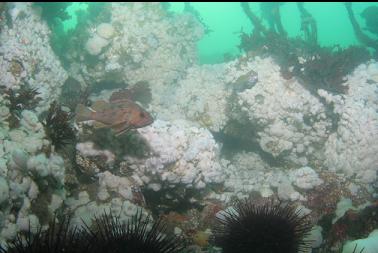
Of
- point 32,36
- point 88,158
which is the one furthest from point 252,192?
point 32,36

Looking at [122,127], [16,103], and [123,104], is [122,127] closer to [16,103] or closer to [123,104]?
[123,104]

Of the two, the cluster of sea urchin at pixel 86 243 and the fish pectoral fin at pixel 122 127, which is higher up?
the fish pectoral fin at pixel 122 127

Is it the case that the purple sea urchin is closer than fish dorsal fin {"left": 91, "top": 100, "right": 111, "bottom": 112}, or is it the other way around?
the purple sea urchin

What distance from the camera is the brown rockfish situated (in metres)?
5.76

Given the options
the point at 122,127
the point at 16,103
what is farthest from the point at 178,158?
the point at 16,103

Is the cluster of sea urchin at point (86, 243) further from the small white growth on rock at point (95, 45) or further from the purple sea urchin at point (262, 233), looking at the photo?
the small white growth on rock at point (95, 45)

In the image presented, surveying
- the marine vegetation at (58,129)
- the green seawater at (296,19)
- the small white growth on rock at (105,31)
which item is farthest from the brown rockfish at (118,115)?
the green seawater at (296,19)

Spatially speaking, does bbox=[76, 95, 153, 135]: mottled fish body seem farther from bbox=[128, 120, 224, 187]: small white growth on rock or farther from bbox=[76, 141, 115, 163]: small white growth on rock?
bbox=[128, 120, 224, 187]: small white growth on rock

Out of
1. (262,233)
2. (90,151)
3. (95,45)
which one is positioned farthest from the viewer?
(95,45)

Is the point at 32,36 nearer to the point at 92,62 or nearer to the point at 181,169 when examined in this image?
the point at 92,62

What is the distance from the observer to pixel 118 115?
5859 millimetres

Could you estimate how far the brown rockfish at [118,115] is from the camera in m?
5.76

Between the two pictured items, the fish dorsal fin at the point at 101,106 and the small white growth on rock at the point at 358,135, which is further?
the small white growth on rock at the point at 358,135

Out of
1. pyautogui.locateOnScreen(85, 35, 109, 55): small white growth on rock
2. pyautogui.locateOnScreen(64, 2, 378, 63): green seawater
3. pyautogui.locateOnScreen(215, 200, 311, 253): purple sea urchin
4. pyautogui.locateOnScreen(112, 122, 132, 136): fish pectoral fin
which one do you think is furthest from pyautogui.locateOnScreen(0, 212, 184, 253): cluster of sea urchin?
pyautogui.locateOnScreen(64, 2, 378, 63): green seawater
